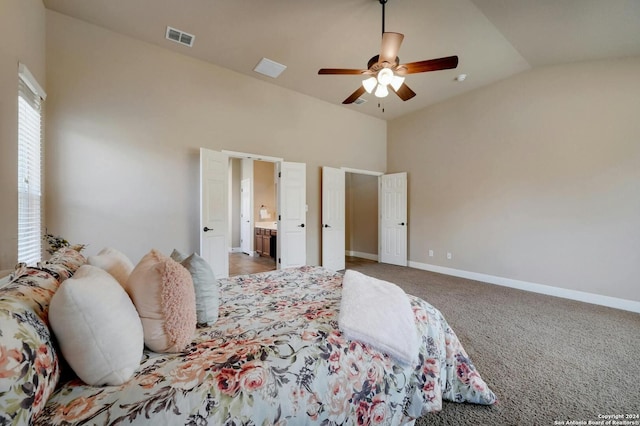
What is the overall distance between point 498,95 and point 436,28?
212 centimetres

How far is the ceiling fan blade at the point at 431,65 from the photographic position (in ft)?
7.78

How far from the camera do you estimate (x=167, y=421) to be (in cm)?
81

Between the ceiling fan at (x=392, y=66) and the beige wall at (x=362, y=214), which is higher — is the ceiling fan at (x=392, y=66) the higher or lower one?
the higher one

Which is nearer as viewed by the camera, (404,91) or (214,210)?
(404,91)

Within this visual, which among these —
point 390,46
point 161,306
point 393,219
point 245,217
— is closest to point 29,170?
point 161,306

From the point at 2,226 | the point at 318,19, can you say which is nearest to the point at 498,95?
the point at 318,19

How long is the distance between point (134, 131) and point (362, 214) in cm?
516

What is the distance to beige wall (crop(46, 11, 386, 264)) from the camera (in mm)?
3041

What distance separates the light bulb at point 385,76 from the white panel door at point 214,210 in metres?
2.53

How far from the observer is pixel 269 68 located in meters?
4.07

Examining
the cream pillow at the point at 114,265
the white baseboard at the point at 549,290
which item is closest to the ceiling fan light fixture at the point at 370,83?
the cream pillow at the point at 114,265

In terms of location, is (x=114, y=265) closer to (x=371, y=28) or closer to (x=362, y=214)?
(x=371, y=28)

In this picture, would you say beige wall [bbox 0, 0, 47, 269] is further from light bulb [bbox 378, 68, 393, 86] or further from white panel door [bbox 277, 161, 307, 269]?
white panel door [bbox 277, 161, 307, 269]

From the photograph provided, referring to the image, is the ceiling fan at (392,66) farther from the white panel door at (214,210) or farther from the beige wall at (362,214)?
the beige wall at (362,214)
